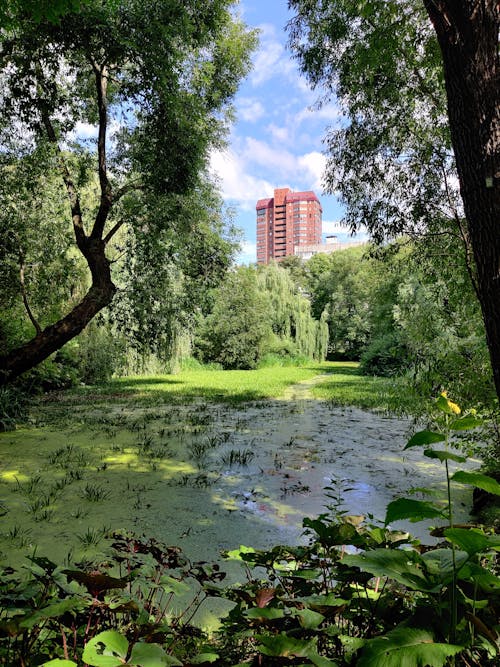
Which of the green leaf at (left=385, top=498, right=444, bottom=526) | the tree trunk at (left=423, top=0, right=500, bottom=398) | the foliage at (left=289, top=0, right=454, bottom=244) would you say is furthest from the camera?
the foliage at (left=289, top=0, right=454, bottom=244)

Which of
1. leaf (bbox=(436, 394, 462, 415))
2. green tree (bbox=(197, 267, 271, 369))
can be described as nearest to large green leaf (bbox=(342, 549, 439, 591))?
leaf (bbox=(436, 394, 462, 415))

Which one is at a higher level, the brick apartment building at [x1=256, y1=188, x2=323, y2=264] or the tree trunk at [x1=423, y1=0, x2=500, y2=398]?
the brick apartment building at [x1=256, y1=188, x2=323, y2=264]

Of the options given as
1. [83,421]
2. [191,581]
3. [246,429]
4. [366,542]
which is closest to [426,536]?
[191,581]

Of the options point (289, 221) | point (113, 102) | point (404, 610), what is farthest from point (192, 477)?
point (289, 221)

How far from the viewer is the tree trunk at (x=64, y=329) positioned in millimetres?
5262

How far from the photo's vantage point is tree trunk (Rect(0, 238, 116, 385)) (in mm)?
5262

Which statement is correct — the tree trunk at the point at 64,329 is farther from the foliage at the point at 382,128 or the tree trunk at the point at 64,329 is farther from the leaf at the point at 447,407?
the leaf at the point at 447,407

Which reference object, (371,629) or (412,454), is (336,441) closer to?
(412,454)

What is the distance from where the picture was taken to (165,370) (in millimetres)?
15352

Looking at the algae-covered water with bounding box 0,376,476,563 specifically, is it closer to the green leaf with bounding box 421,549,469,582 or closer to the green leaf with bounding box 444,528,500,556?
the green leaf with bounding box 421,549,469,582

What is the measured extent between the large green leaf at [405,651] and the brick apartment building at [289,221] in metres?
85.1

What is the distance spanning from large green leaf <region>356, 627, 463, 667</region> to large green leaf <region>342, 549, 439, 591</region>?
3.1 inches

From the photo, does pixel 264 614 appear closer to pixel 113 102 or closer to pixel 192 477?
pixel 192 477

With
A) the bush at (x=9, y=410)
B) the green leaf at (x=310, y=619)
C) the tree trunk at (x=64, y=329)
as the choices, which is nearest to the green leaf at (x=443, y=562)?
the green leaf at (x=310, y=619)
